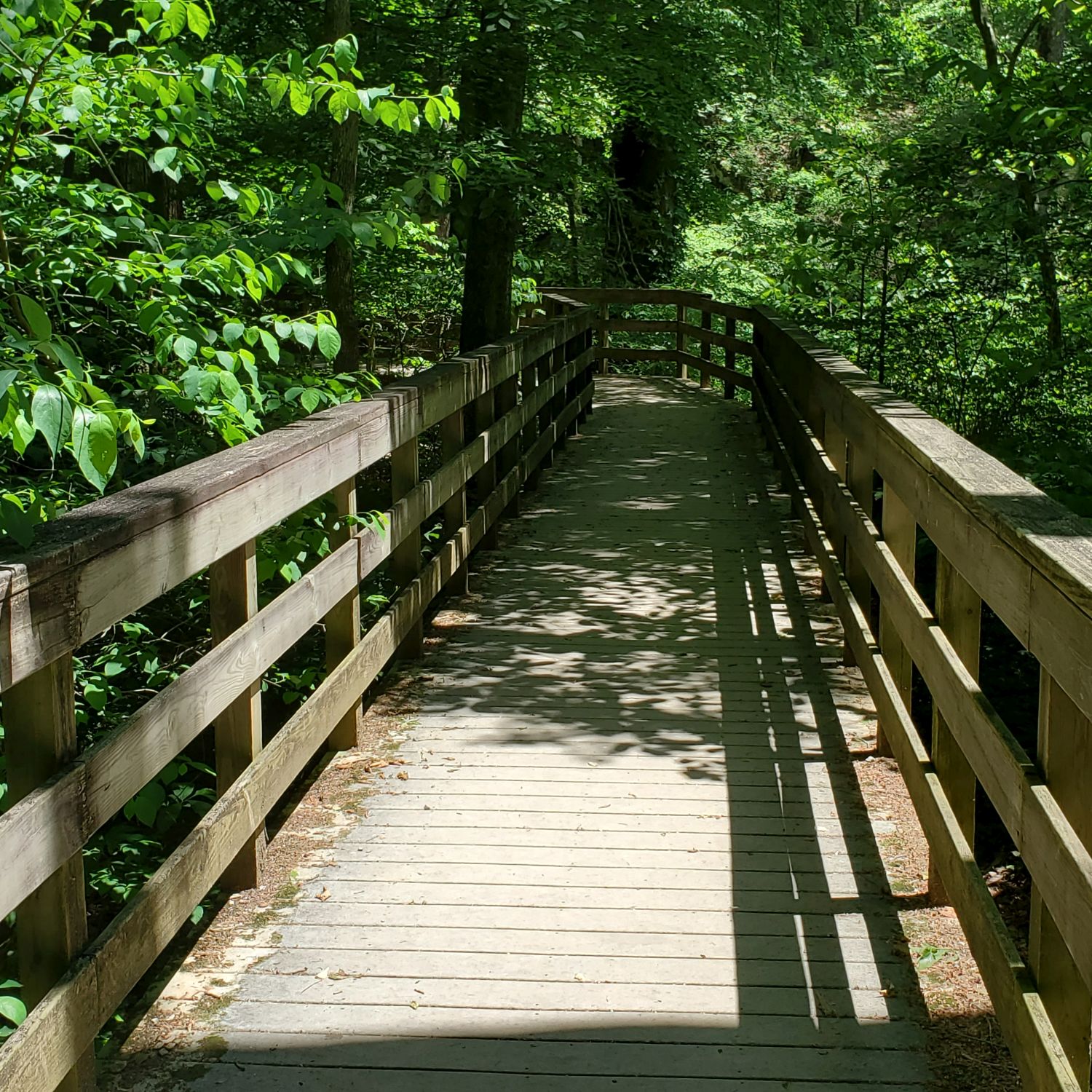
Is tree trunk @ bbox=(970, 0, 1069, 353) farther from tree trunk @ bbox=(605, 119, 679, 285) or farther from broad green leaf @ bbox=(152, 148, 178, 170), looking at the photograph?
tree trunk @ bbox=(605, 119, 679, 285)

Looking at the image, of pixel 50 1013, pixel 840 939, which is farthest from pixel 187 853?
pixel 840 939

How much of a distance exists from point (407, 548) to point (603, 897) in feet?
7.00

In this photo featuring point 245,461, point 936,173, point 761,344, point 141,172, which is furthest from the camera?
point 761,344

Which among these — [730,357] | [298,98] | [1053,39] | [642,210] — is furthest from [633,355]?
[298,98]

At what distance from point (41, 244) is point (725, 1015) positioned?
3.37 m

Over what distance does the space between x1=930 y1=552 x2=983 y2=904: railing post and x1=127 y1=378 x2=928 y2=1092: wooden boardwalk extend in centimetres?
34

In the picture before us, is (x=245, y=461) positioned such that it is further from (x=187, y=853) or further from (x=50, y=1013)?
(x=50, y=1013)

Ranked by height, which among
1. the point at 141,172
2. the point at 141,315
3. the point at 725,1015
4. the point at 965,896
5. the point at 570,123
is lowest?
the point at 725,1015

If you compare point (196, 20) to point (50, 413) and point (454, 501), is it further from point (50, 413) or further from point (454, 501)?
point (454, 501)

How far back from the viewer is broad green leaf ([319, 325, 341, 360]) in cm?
393

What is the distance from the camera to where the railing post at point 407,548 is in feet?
16.7

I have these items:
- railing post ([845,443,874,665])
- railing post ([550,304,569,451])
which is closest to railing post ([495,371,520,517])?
railing post ([550,304,569,451])

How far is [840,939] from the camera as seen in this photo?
330cm

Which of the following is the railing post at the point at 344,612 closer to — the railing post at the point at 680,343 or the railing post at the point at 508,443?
the railing post at the point at 508,443
